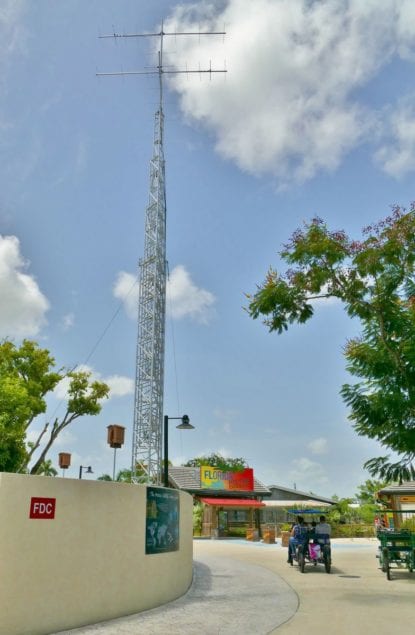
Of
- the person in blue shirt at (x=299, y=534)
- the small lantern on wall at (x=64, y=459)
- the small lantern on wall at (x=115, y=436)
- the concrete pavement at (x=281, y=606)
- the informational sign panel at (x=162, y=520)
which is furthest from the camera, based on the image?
the small lantern on wall at (x=64, y=459)

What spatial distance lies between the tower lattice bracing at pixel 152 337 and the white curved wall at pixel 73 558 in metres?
24.0

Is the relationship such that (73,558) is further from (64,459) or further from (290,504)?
(290,504)

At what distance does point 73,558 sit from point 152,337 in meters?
26.7

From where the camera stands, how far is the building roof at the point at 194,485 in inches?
1412

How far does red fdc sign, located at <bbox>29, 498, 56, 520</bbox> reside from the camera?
23.5 feet

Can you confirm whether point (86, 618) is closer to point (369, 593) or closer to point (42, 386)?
point (369, 593)

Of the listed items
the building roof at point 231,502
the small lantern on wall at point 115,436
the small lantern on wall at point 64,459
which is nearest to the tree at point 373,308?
the small lantern on wall at point 115,436

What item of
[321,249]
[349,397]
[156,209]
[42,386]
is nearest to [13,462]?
[42,386]

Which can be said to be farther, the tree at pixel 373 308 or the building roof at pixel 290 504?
the building roof at pixel 290 504

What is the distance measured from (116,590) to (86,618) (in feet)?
2.38

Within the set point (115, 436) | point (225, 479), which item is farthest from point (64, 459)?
point (225, 479)

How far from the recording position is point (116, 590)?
8211 millimetres

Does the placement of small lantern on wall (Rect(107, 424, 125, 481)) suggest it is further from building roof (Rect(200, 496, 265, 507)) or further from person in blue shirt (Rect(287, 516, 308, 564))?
building roof (Rect(200, 496, 265, 507))

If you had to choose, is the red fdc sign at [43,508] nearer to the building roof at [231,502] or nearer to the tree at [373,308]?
the tree at [373,308]
